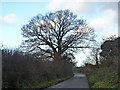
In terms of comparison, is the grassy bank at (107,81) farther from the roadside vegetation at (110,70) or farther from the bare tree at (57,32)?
the bare tree at (57,32)

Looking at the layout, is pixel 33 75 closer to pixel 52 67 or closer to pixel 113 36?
pixel 52 67

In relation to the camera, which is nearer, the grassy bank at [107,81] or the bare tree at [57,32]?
the grassy bank at [107,81]

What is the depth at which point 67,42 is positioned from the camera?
40.0 meters

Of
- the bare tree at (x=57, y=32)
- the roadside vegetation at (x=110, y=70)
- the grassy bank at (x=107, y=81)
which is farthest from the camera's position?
the bare tree at (x=57, y=32)

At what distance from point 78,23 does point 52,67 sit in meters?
13.3

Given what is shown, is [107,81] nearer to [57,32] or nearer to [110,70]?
[110,70]

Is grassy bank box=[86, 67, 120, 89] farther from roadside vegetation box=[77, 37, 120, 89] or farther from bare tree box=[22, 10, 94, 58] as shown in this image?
bare tree box=[22, 10, 94, 58]

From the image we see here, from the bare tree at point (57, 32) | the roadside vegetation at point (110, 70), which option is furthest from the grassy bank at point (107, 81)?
the bare tree at point (57, 32)

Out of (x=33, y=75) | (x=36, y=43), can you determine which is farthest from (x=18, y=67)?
(x=36, y=43)

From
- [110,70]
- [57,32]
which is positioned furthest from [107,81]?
[57,32]

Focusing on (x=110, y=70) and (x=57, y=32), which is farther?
(x=57, y=32)

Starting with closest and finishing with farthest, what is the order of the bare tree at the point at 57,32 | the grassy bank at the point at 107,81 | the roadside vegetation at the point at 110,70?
the grassy bank at the point at 107,81, the roadside vegetation at the point at 110,70, the bare tree at the point at 57,32

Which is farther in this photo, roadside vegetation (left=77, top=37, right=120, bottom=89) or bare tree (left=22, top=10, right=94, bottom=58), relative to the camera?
bare tree (left=22, top=10, right=94, bottom=58)

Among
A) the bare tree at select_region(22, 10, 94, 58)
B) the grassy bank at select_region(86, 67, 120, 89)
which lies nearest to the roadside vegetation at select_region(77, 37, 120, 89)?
the grassy bank at select_region(86, 67, 120, 89)
